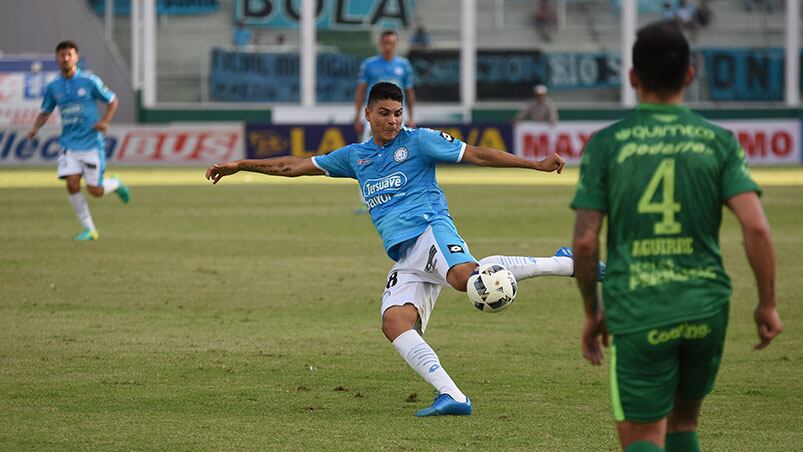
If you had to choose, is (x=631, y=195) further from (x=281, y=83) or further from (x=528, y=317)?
(x=281, y=83)

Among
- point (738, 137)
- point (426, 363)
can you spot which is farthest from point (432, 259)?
point (738, 137)

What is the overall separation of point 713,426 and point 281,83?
115 feet

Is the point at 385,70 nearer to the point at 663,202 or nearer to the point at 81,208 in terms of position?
the point at 81,208

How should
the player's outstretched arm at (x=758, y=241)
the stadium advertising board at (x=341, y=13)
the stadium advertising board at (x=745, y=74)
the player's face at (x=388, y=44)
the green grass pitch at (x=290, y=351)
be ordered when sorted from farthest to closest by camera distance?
the stadium advertising board at (x=745, y=74) → the stadium advertising board at (x=341, y=13) → the player's face at (x=388, y=44) → the green grass pitch at (x=290, y=351) → the player's outstretched arm at (x=758, y=241)

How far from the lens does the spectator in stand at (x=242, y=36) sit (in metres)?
41.7

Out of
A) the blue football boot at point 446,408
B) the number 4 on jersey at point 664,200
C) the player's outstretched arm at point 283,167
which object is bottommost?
the blue football boot at point 446,408

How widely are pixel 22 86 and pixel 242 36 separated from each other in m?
8.71

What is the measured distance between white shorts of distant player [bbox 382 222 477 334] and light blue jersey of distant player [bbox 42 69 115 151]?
10.2m

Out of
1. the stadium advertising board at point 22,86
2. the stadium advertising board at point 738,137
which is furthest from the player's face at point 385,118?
the stadium advertising board at point 22,86

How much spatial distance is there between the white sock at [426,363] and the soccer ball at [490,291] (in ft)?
1.25

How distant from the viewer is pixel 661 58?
488 cm

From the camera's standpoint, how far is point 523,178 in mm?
29641

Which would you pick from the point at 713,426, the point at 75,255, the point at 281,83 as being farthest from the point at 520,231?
the point at 281,83

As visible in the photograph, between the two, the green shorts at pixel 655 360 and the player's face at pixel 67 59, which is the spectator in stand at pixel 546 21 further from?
the green shorts at pixel 655 360
